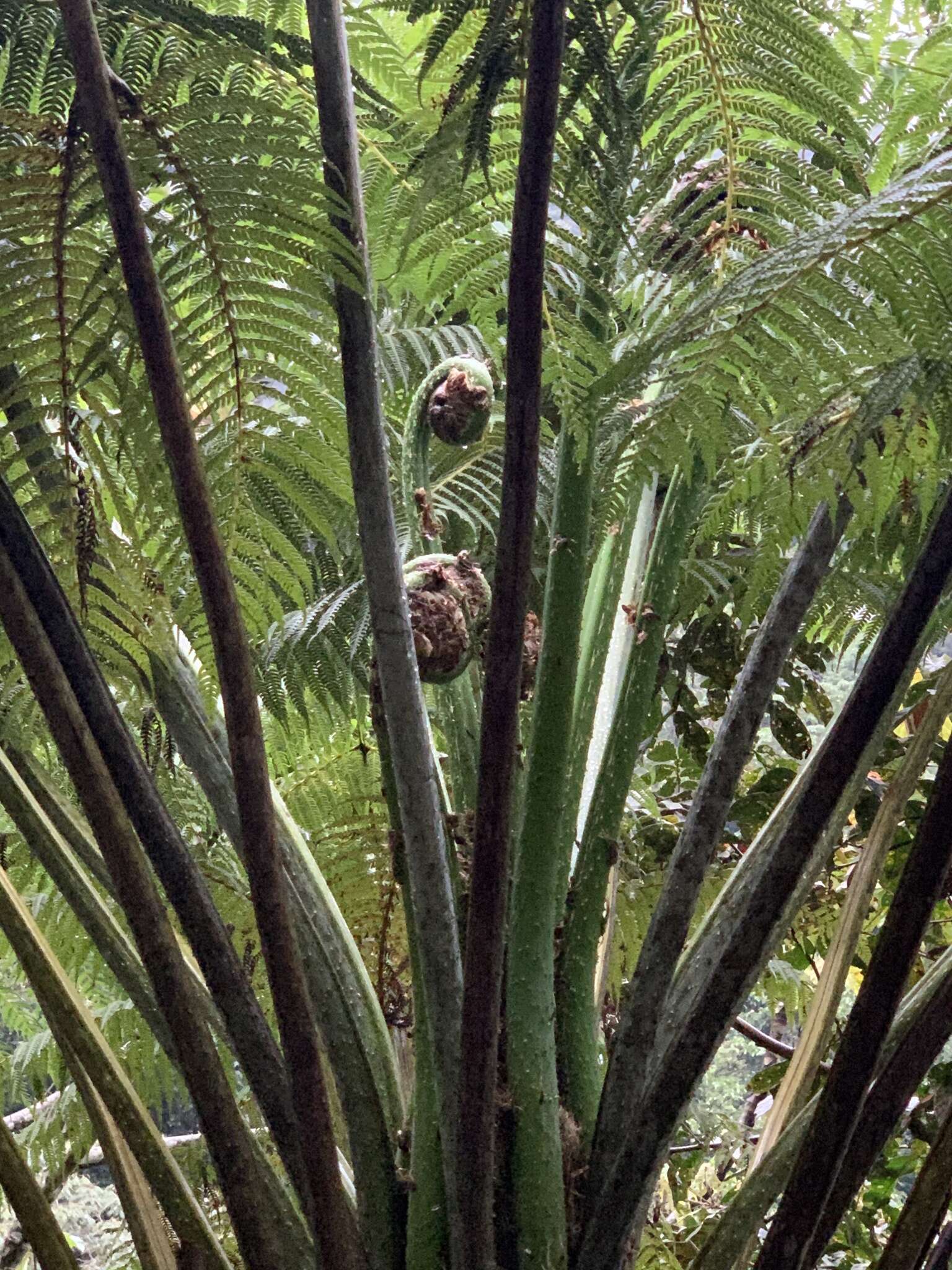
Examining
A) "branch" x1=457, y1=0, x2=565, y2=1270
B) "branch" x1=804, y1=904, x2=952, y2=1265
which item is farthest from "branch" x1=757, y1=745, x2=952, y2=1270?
"branch" x1=457, y1=0, x2=565, y2=1270

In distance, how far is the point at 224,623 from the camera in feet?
1.74

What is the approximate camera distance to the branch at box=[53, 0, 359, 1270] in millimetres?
502

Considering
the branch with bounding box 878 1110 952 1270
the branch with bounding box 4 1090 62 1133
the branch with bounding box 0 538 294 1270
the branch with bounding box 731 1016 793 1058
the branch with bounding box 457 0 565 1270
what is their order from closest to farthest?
the branch with bounding box 457 0 565 1270, the branch with bounding box 0 538 294 1270, the branch with bounding box 878 1110 952 1270, the branch with bounding box 731 1016 793 1058, the branch with bounding box 4 1090 62 1133

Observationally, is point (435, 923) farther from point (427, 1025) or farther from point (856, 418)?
point (856, 418)

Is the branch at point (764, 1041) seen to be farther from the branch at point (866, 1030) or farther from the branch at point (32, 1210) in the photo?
the branch at point (32, 1210)

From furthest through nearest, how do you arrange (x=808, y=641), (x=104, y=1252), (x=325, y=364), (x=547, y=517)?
(x=104, y=1252) → (x=808, y=641) → (x=547, y=517) → (x=325, y=364)

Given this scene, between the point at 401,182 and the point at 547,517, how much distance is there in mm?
400

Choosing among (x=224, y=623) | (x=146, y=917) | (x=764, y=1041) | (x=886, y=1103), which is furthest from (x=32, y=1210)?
(x=764, y=1041)

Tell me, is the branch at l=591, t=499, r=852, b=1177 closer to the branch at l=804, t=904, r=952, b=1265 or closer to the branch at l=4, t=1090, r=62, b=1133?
the branch at l=804, t=904, r=952, b=1265

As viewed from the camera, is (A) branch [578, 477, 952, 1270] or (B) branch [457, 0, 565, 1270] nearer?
(B) branch [457, 0, 565, 1270]

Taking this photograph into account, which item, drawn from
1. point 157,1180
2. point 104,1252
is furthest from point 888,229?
point 104,1252

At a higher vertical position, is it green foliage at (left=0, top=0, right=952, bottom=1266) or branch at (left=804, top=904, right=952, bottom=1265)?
green foliage at (left=0, top=0, right=952, bottom=1266)

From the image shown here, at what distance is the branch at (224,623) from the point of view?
502 millimetres

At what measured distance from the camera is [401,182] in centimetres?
79
